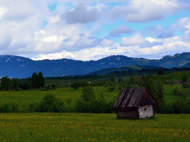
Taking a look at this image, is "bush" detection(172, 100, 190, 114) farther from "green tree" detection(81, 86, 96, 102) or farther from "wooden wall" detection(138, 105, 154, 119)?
"green tree" detection(81, 86, 96, 102)

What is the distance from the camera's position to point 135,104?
4597 centimetres

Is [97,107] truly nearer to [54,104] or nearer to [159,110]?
[54,104]

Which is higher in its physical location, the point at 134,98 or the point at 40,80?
the point at 40,80

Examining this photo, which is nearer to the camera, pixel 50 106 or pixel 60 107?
pixel 50 106

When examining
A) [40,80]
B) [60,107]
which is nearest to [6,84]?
[40,80]

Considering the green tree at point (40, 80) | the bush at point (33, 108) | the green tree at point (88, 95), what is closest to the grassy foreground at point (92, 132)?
the bush at point (33, 108)

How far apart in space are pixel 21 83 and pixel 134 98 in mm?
136367

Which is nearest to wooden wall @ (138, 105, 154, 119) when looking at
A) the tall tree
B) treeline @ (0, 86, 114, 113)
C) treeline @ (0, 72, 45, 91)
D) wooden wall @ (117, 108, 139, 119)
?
wooden wall @ (117, 108, 139, 119)

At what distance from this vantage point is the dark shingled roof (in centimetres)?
4628

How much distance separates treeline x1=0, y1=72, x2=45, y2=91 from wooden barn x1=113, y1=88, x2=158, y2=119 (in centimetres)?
12442

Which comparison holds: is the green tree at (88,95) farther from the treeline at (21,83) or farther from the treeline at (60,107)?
the treeline at (21,83)

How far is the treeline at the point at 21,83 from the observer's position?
161250 mm

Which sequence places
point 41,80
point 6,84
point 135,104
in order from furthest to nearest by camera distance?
point 41,80, point 6,84, point 135,104

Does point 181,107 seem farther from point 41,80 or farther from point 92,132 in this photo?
point 41,80
